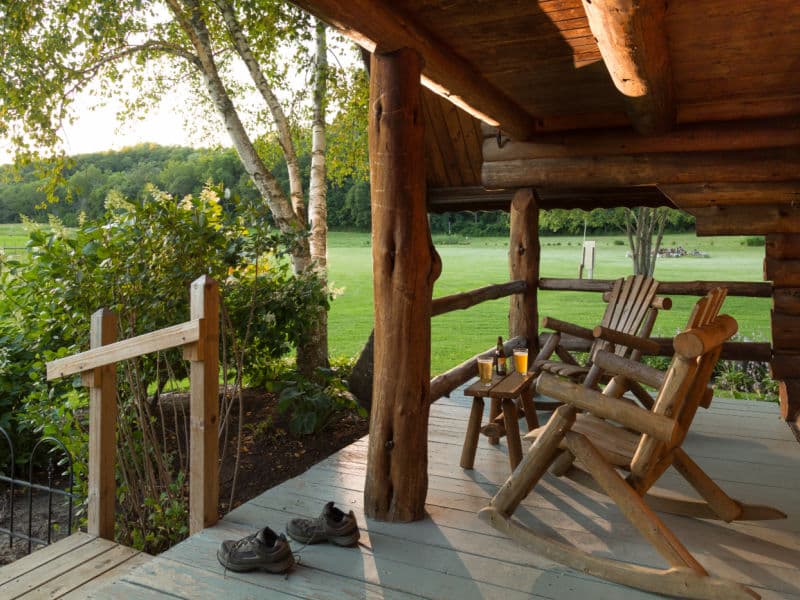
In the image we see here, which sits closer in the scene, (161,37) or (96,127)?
(161,37)

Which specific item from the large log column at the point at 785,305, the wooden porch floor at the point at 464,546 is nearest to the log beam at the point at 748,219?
the large log column at the point at 785,305

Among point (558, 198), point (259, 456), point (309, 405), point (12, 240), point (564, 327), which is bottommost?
point (259, 456)

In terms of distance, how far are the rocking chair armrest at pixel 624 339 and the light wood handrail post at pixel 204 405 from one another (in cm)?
197

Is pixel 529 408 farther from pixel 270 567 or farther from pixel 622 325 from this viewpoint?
pixel 270 567

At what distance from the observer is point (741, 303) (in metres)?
14.1

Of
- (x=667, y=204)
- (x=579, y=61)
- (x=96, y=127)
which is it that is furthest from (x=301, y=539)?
(x=96, y=127)

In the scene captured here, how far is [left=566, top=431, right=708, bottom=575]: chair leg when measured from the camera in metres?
2.05

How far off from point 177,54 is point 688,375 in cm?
597

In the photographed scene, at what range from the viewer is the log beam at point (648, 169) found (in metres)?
4.15

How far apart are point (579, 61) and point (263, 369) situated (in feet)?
11.9

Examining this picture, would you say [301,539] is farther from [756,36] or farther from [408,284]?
[756,36]

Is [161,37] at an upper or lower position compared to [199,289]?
upper

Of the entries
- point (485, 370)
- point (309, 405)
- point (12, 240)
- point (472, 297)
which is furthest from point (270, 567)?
point (12, 240)

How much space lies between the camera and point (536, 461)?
235 centimetres
